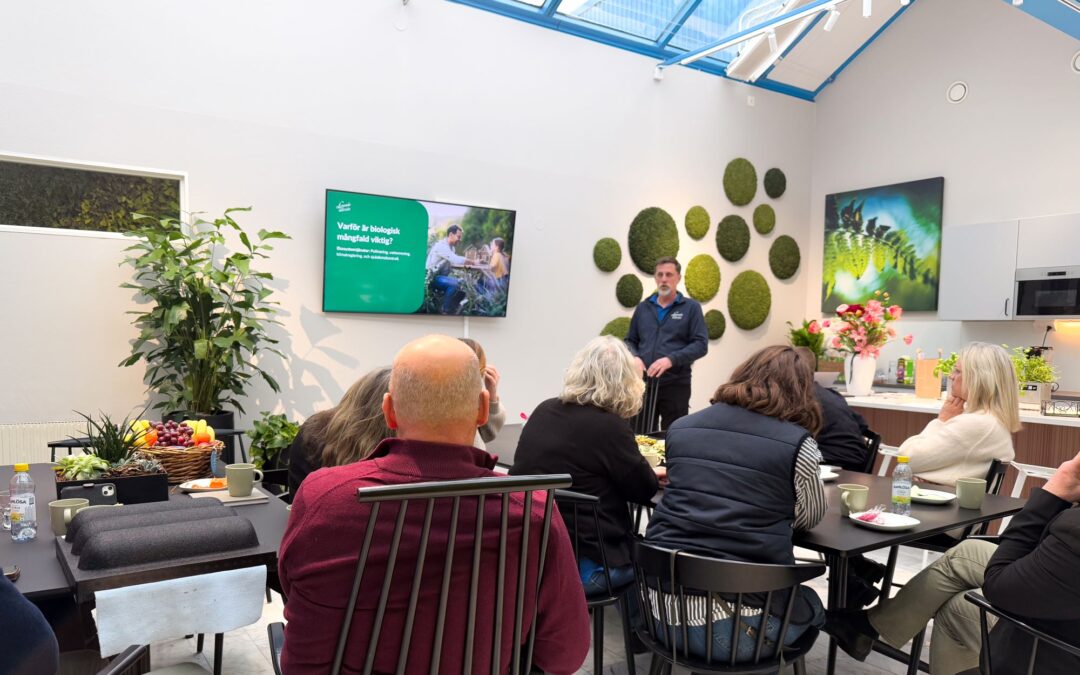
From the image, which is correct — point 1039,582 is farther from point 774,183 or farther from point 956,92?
point 774,183

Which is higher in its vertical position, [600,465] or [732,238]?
[732,238]

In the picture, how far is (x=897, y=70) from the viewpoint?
735cm

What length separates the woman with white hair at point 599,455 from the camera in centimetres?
260

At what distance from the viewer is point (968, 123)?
22.3 feet

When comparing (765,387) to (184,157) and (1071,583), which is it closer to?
(1071,583)

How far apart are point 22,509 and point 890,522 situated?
235 centimetres

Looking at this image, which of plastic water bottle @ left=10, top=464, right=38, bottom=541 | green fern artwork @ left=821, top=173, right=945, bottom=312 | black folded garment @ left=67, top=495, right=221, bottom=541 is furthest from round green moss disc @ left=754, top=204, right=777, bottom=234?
plastic water bottle @ left=10, top=464, right=38, bottom=541

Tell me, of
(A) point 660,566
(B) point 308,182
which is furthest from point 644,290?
(A) point 660,566

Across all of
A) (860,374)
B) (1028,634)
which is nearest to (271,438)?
(1028,634)

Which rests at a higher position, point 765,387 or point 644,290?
point 644,290

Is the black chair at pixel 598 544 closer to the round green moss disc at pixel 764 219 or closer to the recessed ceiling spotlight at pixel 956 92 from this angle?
the round green moss disc at pixel 764 219

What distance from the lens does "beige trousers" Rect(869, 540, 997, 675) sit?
2.29 metres

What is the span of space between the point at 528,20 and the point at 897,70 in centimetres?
360

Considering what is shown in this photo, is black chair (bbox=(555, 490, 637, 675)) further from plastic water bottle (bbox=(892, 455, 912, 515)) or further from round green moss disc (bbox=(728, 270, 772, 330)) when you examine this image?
round green moss disc (bbox=(728, 270, 772, 330))
